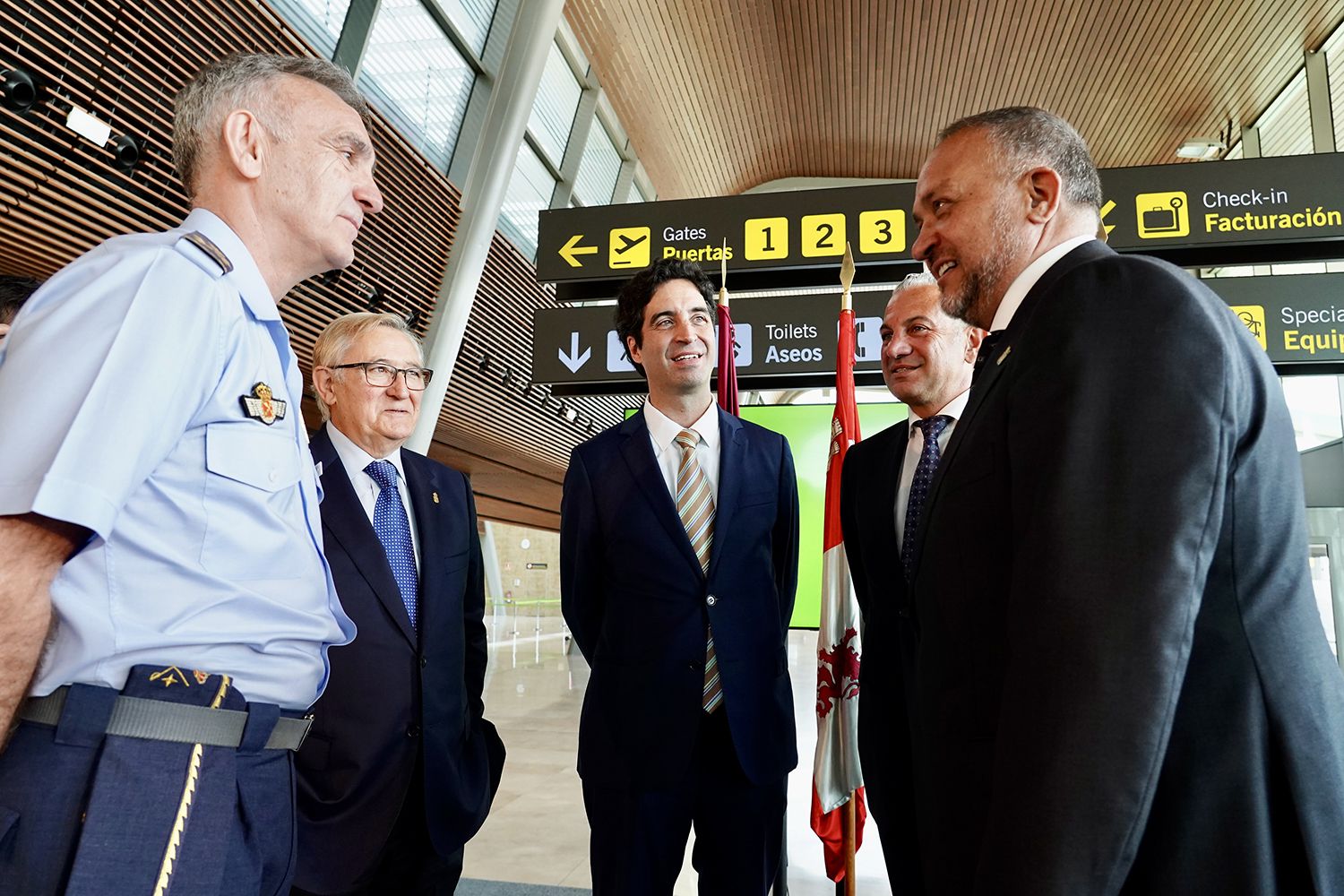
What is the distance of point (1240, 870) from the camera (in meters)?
0.91

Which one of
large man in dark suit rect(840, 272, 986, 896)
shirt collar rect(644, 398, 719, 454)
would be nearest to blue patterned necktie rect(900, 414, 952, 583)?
large man in dark suit rect(840, 272, 986, 896)

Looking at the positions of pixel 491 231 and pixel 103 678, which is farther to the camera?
pixel 491 231

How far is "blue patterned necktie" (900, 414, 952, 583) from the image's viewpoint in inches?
85.3

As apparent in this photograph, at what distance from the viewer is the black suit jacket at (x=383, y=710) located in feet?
5.90

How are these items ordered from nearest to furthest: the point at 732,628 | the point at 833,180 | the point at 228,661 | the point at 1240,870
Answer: the point at 1240,870
the point at 228,661
the point at 732,628
the point at 833,180

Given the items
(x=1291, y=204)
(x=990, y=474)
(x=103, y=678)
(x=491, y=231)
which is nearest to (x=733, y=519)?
(x=990, y=474)

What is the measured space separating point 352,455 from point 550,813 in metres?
3.32

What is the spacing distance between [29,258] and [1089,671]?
18.6 ft

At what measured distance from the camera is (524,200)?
965cm

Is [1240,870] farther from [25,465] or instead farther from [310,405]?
[310,405]

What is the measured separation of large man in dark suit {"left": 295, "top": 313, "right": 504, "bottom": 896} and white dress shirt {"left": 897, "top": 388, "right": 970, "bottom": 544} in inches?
46.7

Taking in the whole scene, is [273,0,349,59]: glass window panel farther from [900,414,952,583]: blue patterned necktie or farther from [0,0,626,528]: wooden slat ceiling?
[900,414,952,583]: blue patterned necktie

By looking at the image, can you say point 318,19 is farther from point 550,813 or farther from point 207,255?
point 207,255

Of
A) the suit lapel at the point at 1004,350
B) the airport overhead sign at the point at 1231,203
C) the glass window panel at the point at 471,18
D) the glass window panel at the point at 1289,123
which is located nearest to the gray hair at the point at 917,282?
the suit lapel at the point at 1004,350
